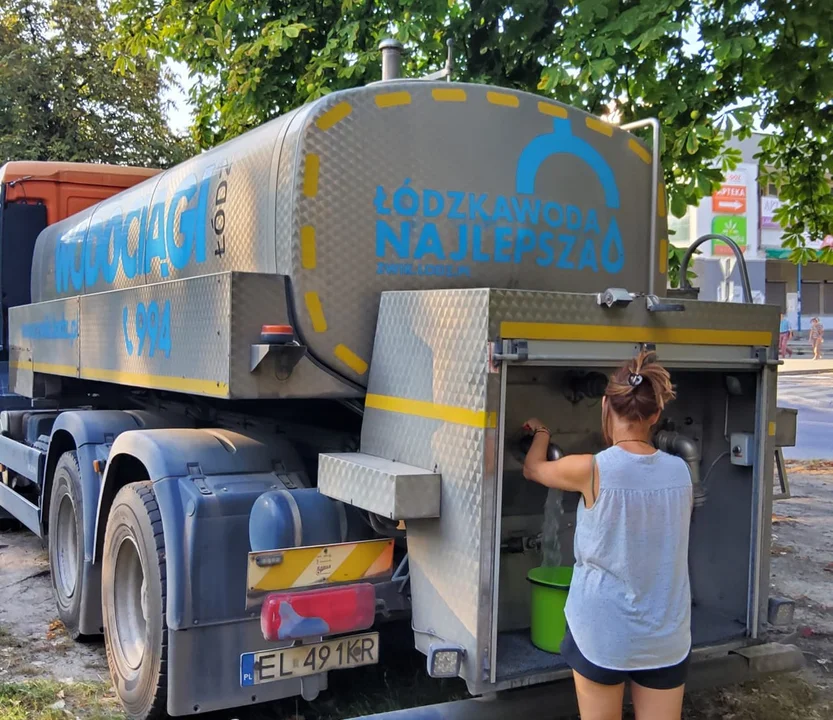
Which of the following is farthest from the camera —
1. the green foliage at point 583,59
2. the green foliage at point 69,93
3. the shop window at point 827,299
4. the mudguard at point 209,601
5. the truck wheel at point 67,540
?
the shop window at point 827,299

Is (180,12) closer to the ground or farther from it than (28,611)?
farther from it

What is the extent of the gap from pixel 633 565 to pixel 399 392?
1.04m

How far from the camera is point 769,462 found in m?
3.37

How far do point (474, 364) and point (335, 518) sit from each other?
0.94 m

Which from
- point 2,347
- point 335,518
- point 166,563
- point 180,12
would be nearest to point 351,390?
point 335,518

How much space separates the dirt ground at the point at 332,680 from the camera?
3.91 meters

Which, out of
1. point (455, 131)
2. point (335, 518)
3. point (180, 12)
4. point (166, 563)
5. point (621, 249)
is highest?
point (180, 12)

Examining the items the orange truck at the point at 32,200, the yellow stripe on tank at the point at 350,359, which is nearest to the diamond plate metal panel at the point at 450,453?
the yellow stripe on tank at the point at 350,359

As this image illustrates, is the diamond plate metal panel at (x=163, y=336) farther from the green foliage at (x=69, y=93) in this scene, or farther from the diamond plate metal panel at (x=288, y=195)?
the green foliage at (x=69, y=93)

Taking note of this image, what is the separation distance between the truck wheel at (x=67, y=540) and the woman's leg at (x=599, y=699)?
2995 mm

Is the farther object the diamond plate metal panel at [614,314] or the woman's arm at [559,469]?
the diamond plate metal panel at [614,314]

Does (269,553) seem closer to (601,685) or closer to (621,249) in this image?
(601,685)

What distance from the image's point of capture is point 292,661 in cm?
305

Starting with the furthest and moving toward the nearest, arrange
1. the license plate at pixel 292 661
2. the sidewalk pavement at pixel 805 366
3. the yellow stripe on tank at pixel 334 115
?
the sidewalk pavement at pixel 805 366 → the yellow stripe on tank at pixel 334 115 → the license plate at pixel 292 661
